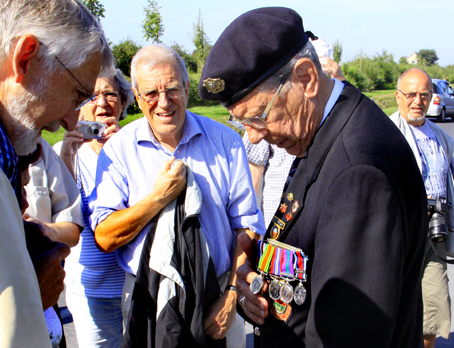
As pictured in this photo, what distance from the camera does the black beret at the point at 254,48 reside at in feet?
4.54

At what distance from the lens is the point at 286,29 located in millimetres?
1391

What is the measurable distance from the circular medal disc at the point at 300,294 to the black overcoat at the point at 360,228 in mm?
38

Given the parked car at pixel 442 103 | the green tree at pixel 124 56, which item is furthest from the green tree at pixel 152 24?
the parked car at pixel 442 103

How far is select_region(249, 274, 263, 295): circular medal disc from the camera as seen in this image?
160cm

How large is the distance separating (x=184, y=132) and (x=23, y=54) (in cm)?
132

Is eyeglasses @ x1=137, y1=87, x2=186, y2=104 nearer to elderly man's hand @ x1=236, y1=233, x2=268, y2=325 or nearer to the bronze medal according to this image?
elderly man's hand @ x1=236, y1=233, x2=268, y2=325

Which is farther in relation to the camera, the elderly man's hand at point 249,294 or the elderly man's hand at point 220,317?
the elderly man's hand at point 220,317

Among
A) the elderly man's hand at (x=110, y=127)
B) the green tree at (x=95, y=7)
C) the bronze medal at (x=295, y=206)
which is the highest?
the green tree at (x=95, y=7)

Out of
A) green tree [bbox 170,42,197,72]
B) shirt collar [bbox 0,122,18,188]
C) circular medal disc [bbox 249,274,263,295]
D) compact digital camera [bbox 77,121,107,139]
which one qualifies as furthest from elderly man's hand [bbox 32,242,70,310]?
green tree [bbox 170,42,197,72]

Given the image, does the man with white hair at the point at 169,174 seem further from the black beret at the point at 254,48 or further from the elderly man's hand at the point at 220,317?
the black beret at the point at 254,48

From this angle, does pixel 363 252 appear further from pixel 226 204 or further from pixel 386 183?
pixel 226 204

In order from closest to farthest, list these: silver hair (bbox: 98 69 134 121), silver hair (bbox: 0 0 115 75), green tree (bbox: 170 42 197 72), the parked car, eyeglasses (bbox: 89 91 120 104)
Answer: silver hair (bbox: 0 0 115 75) < eyeglasses (bbox: 89 91 120 104) < silver hair (bbox: 98 69 134 121) < the parked car < green tree (bbox: 170 42 197 72)

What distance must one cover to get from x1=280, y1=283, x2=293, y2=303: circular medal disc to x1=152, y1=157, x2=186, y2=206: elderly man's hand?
3.09 feet

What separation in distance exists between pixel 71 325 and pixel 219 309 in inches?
81.2
